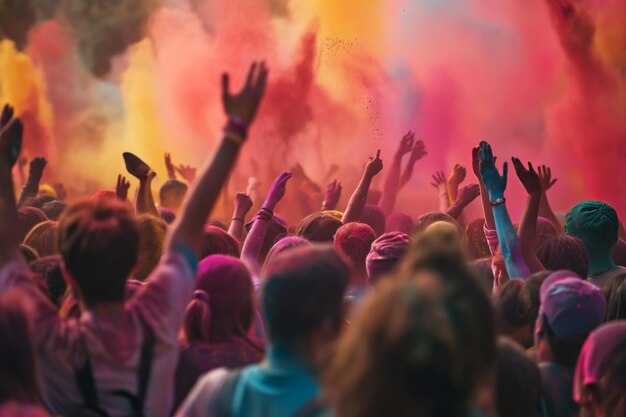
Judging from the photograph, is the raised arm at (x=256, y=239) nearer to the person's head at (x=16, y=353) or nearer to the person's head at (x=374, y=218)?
the person's head at (x=374, y=218)

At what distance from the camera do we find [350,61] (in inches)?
585

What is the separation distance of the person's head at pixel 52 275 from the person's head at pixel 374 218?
10.6ft

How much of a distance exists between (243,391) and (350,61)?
1267cm

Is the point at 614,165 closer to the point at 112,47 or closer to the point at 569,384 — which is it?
the point at 569,384

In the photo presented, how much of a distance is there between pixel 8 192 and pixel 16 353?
0.74m

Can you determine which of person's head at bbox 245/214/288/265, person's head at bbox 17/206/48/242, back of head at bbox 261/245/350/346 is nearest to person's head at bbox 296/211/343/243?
person's head at bbox 245/214/288/265

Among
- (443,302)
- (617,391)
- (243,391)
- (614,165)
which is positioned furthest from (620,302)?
(614,165)

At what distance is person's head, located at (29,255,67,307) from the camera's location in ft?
12.4

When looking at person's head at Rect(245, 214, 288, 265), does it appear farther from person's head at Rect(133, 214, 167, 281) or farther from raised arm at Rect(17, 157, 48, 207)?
raised arm at Rect(17, 157, 48, 207)

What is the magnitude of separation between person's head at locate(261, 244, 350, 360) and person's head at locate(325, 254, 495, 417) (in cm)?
53

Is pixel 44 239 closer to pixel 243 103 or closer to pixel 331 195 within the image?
pixel 243 103

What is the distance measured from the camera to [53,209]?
705 cm

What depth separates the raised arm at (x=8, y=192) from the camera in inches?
114

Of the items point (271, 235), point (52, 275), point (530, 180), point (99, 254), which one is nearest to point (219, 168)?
point (99, 254)
